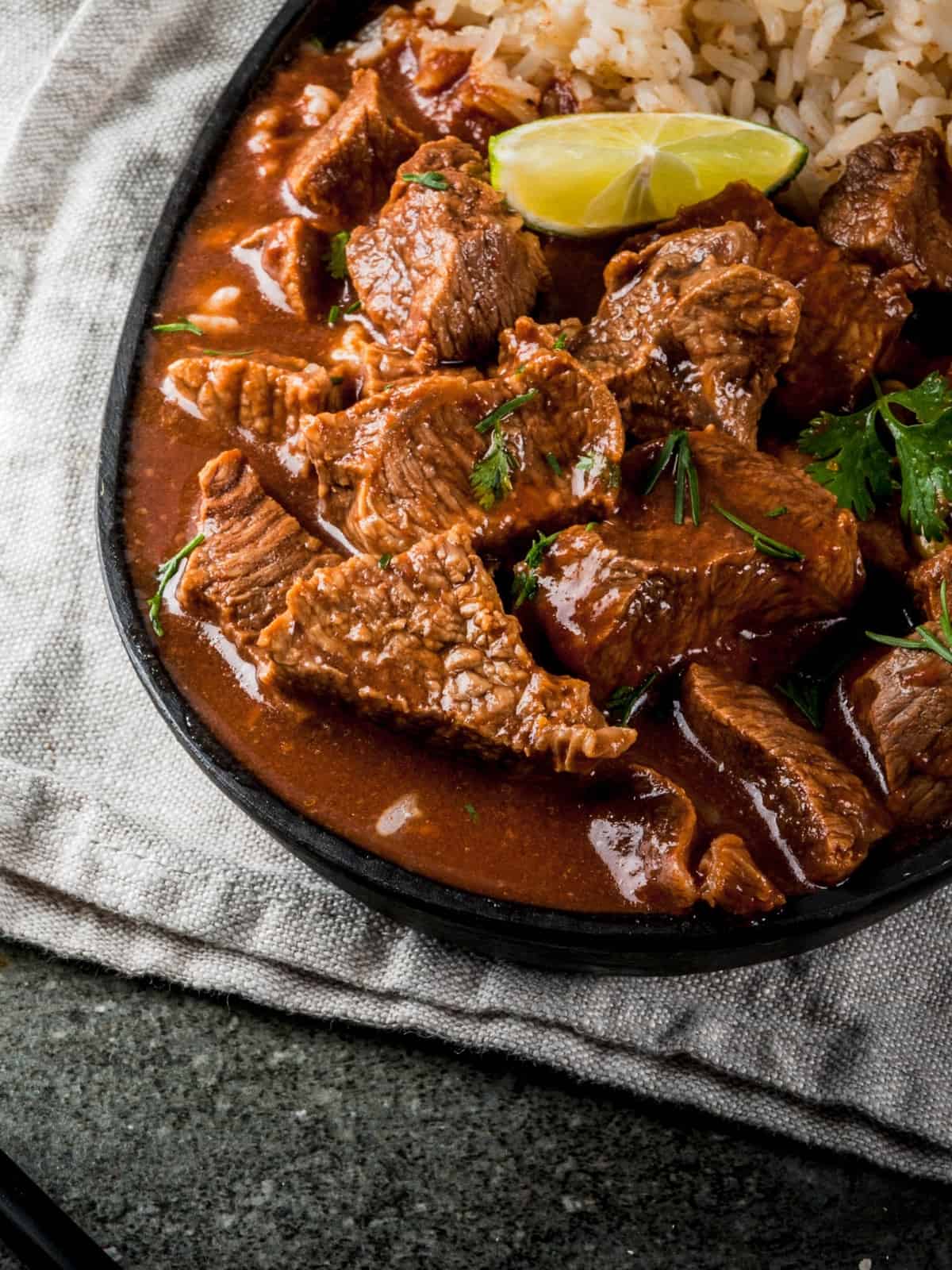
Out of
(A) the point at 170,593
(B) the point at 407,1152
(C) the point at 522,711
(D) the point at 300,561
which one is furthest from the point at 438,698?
(B) the point at 407,1152

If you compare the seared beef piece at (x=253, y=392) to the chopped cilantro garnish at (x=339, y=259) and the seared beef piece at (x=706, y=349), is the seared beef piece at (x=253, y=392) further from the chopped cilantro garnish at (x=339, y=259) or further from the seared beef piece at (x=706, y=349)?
the seared beef piece at (x=706, y=349)

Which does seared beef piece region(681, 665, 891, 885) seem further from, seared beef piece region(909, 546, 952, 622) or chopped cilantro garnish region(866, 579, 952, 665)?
seared beef piece region(909, 546, 952, 622)

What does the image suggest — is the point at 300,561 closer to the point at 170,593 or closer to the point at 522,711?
the point at 170,593

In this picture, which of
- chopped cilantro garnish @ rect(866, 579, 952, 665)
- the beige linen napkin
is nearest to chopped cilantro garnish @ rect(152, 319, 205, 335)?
the beige linen napkin

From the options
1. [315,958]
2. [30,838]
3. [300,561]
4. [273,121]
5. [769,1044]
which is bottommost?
[769,1044]

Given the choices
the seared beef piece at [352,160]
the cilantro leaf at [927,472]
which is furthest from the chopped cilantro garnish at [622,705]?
the seared beef piece at [352,160]

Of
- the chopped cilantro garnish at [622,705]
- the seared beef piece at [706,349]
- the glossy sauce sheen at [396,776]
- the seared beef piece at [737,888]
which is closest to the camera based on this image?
the seared beef piece at [737,888]
